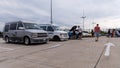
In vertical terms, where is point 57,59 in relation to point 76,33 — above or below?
below

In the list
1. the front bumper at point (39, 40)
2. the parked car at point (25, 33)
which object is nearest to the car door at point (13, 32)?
the parked car at point (25, 33)

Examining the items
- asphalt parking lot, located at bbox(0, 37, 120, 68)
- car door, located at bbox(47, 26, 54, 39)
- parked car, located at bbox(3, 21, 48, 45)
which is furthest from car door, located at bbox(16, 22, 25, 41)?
asphalt parking lot, located at bbox(0, 37, 120, 68)

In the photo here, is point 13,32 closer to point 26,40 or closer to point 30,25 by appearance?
point 30,25

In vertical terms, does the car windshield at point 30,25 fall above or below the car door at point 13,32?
above

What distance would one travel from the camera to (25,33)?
15.3 meters

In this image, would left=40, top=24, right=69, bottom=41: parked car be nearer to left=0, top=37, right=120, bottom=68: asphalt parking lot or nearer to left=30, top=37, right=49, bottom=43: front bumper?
left=30, top=37, right=49, bottom=43: front bumper

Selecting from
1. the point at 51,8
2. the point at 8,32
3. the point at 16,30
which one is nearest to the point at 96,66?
the point at 16,30

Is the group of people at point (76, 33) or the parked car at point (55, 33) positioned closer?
the parked car at point (55, 33)

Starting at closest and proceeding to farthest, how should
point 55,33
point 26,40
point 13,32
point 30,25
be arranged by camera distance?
point 26,40 → point 30,25 → point 13,32 → point 55,33

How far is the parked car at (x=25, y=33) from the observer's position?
15017 mm

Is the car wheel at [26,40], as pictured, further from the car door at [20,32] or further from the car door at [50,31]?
the car door at [50,31]

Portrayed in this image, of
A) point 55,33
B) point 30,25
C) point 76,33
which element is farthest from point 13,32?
point 76,33

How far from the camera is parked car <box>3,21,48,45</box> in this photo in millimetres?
15017

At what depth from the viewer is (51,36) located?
19.8m
